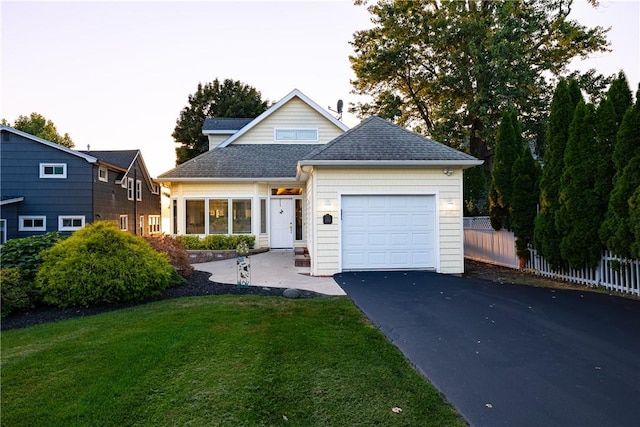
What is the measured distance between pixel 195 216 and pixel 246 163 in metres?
3.04

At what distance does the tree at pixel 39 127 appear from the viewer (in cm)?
3547

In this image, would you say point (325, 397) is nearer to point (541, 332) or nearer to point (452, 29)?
point (541, 332)

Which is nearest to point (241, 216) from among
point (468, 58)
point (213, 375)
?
point (213, 375)

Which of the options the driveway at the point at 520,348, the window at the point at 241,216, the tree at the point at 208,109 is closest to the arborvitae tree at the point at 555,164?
the driveway at the point at 520,348

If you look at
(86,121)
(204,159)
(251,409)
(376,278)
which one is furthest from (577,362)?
(86,121)

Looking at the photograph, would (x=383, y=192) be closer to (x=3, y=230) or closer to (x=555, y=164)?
(x=555, y=164)

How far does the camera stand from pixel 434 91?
20.4 metres

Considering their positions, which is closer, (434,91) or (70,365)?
(70,365)

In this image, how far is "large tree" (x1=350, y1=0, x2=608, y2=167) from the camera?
17844 millimetres

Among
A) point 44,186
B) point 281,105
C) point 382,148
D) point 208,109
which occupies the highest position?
point 208,109

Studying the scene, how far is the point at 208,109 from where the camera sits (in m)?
36.8

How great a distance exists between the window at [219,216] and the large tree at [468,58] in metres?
11.5

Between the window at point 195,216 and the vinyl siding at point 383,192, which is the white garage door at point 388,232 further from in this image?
the window at point 195,216

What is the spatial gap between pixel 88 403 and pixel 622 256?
891 centimetres
